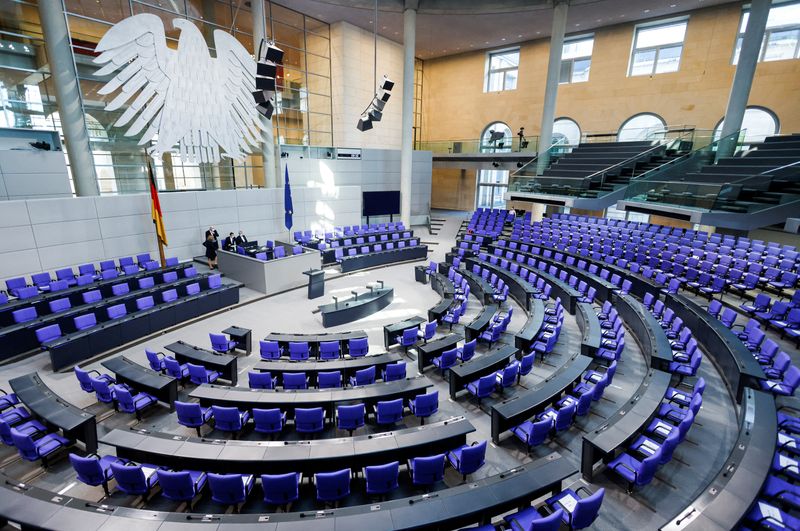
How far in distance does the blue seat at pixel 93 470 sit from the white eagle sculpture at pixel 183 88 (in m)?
13.1

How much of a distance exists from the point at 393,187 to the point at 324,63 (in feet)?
27.1

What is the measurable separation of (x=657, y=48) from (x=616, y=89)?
258 centimetres

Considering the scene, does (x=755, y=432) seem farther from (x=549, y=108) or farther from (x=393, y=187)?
(x=393, y=187)

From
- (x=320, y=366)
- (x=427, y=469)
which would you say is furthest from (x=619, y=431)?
(x=320, y=366)

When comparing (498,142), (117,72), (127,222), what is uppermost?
(117,72)

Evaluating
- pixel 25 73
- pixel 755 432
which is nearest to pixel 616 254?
pixel 755 432

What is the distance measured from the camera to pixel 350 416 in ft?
19.4

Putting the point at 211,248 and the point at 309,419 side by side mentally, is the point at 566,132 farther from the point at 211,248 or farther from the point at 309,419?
the point at 309,419

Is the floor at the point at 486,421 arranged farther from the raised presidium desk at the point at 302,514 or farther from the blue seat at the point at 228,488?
the raised presidium desk at the point at 302,514

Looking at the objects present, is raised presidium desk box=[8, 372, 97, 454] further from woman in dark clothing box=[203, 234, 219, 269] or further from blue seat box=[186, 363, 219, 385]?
woman in dark clothing box=[203, 234, 219, 269]

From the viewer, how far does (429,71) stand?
30094 mm

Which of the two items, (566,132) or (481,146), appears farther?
(481,146)

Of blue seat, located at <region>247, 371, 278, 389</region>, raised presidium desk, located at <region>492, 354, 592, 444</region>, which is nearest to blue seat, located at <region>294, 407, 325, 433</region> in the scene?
blue seat, located at <region>247, 371, 278, 389</region>

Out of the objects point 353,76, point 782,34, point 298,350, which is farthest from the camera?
point 353,76
